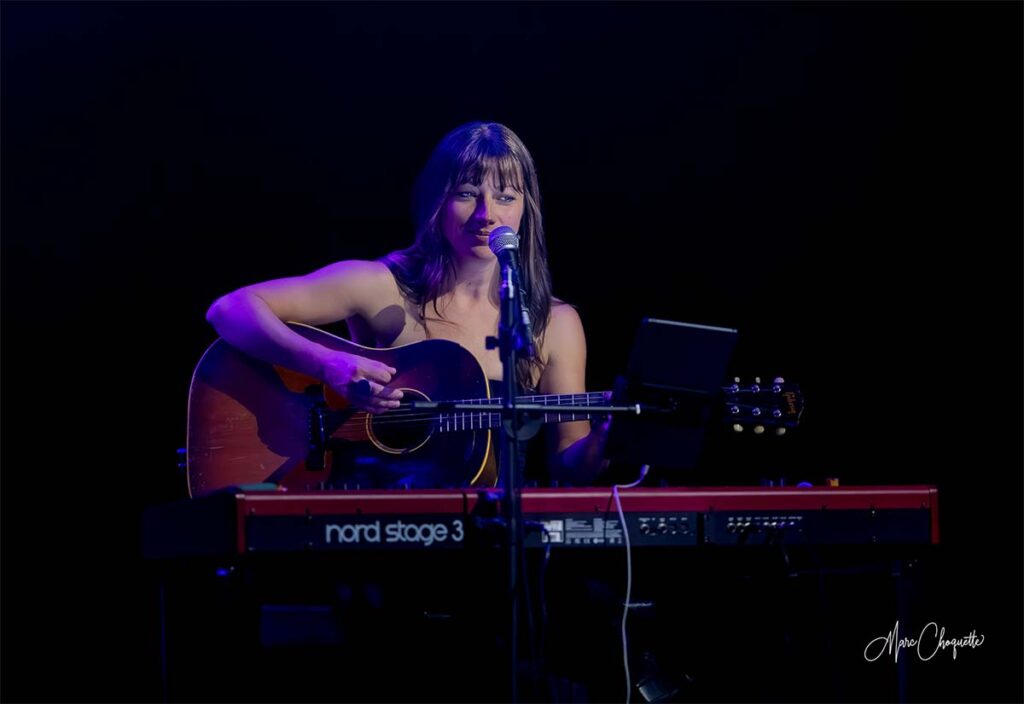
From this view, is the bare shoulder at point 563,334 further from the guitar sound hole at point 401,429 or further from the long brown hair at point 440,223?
the guitar sound hole at point 401,429

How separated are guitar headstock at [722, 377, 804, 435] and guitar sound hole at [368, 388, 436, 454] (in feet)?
3.55

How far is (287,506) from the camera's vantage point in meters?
2.92

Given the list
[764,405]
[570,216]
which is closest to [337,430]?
[764,405]

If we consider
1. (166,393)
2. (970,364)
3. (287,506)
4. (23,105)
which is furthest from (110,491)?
(970,364)

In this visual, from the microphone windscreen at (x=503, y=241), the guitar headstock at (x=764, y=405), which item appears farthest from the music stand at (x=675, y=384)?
the microphone windscreen at (x=503, y=241)

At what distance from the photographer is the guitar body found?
3850 millimetres

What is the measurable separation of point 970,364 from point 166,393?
11.0ft

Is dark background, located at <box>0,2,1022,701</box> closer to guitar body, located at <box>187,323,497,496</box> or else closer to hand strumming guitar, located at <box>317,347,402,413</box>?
guitar body, located at <box>187,323,497,496</box>

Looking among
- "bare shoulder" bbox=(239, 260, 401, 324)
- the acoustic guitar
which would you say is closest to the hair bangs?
"bare shoulder" bbox=(239, 260, 401, 324)

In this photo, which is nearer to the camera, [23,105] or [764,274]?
[23,105]

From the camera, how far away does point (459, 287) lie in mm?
4473

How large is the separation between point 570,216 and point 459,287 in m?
0.82

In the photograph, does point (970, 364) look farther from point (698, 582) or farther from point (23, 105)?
point (23, 105)

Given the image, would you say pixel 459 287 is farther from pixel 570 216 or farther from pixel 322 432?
pixel 322 432
